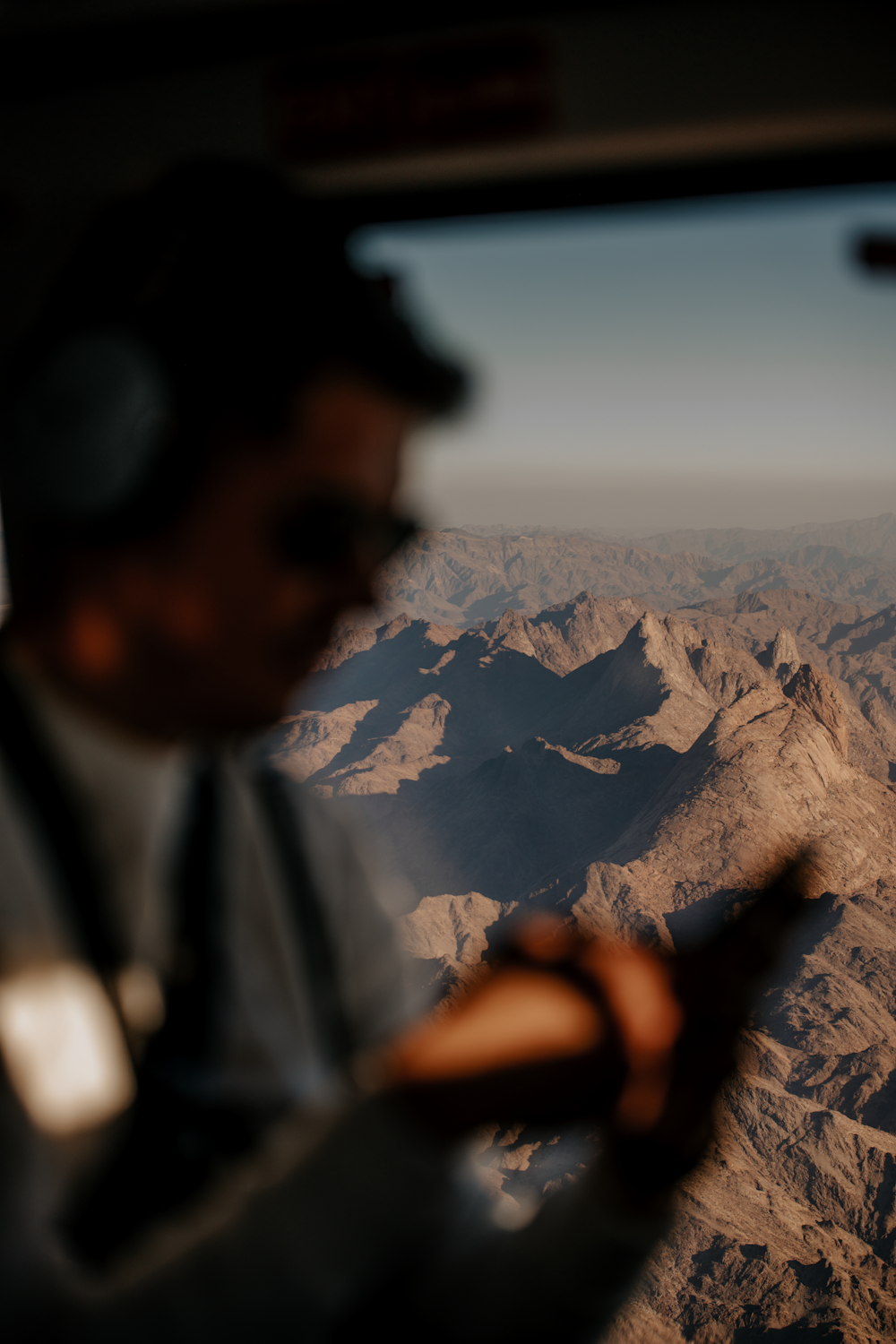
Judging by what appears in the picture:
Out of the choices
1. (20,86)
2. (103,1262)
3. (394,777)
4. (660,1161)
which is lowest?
(394,777)

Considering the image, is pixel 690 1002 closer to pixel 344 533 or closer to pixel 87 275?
pixel 344 533

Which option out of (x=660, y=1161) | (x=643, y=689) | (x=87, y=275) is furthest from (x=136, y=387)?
(x=643, y=689)

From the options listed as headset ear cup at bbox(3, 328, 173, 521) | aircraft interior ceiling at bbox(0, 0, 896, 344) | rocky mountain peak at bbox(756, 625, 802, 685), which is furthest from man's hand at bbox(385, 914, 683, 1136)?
rocky mountain peak at bbox(756, 625, 802, 685)

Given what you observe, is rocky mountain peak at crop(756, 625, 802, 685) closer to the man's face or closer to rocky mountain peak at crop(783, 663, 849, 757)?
rocky mountain peak at crop(783, 663, 849, 757)

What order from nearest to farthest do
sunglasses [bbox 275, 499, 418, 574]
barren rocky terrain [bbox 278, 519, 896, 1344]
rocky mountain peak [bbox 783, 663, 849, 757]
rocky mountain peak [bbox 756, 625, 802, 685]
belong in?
sunglasses [bbox 275, 499, 418, 574] < barren rocky terrain [bbox 278, 519, 896, 1344] < rocky mountain peak [bbox 783, 663, 849, 757] < rocky mountain peak [bbox 756, 625, 802, 685]

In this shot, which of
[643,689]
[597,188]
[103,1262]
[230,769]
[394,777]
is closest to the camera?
[103,1262]

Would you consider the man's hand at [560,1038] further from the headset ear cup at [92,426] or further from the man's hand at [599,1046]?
the headset ear cup at [92,426]

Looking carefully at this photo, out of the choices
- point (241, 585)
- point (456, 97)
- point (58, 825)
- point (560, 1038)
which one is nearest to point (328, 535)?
point (241, 585)
